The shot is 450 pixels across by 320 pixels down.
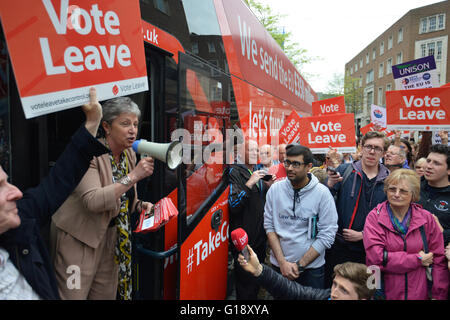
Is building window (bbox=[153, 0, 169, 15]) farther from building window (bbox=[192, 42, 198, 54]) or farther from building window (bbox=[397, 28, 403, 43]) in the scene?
building window (bbox=[397, 28, 403, 43])

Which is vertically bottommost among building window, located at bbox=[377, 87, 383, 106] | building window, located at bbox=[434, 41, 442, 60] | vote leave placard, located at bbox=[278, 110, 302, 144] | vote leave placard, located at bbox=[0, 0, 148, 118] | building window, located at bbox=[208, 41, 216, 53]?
vote leave placard, located at bbox=[278, 110, 302, 144]

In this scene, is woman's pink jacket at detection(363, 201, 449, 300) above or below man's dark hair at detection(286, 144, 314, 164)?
below

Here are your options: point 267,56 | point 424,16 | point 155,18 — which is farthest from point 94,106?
point 424,16

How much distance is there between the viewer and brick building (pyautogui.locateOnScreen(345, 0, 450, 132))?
106 ft

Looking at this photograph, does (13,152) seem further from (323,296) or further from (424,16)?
(424,16)

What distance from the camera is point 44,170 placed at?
1.78 meters

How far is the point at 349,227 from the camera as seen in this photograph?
3.06m

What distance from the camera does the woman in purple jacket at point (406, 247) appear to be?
7.63 feet

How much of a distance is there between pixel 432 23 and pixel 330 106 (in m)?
36.3

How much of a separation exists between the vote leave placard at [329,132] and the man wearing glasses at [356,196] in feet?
4.20

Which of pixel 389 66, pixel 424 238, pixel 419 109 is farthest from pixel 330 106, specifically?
pixel 389 66

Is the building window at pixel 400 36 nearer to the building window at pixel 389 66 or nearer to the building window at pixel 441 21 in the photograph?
the building window at pixel 389 66

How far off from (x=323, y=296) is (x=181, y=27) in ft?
8.36

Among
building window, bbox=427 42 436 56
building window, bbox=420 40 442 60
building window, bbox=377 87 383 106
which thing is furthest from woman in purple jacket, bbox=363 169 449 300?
building window, bbox=377 87 383 106
